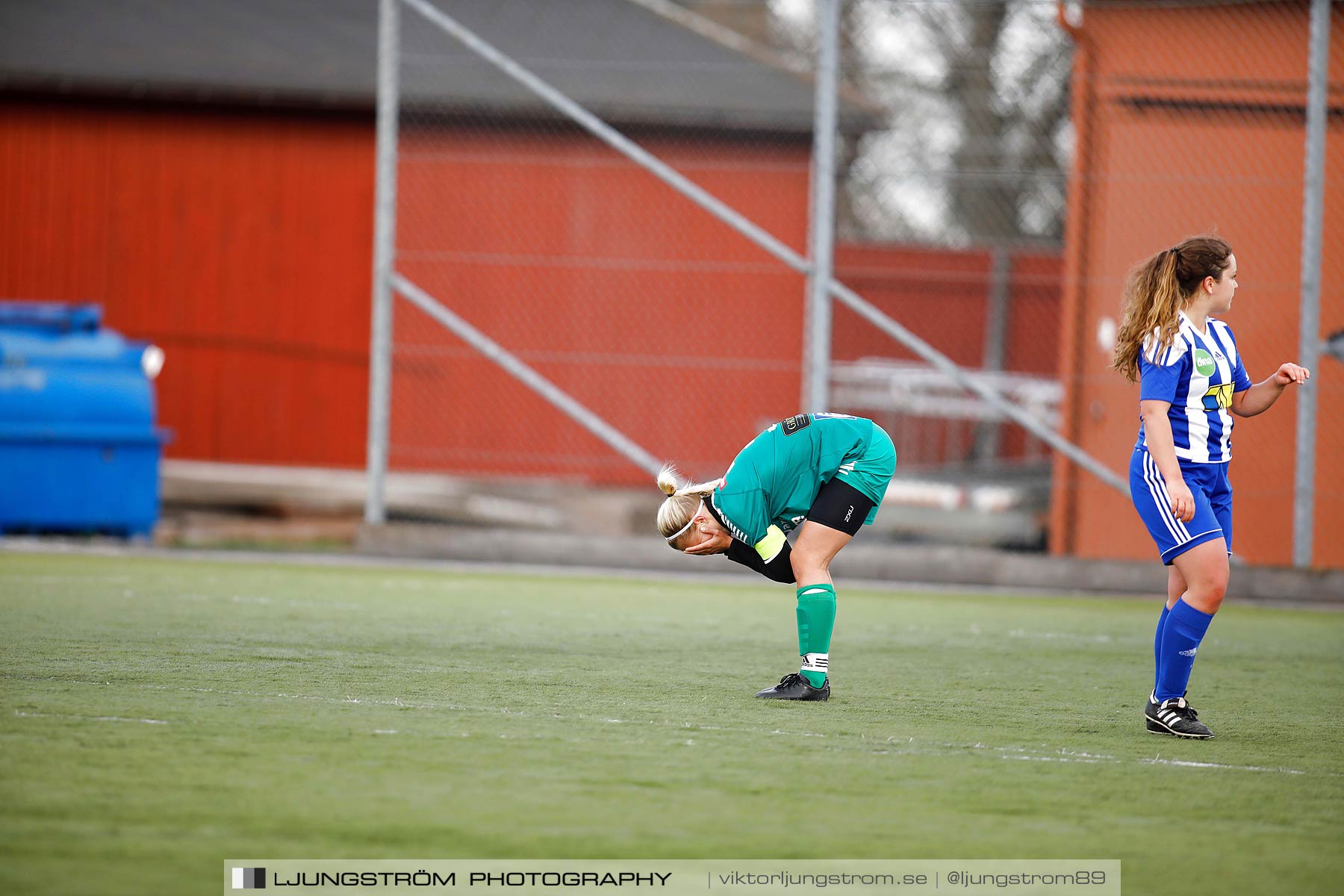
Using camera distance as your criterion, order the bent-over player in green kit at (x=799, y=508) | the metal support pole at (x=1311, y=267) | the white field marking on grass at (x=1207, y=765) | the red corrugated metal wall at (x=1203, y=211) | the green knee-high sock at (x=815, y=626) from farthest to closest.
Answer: the red corrugated metal wall at (x=1203, y=211)
the metal support pole at (x=1311, y=267)
the green knee-high sock at (x=815, y=626)
the bent-over player in green kit at (x=799, y=508)
the white field marking on grass at (x=1207, y=765)

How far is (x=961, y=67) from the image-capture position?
2217 cm

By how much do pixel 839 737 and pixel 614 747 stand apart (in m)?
0.79

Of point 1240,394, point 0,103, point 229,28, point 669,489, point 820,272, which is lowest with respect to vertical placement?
point 669,489

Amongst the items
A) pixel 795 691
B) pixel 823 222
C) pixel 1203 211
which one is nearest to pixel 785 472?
pixel 795 691

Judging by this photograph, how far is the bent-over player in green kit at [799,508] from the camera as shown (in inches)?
228

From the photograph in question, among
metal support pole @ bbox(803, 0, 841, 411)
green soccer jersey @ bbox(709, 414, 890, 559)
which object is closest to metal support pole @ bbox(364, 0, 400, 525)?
metal support pole @ bbox(803, 0, 841, 411)

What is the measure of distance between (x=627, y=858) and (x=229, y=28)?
1715 centimetres

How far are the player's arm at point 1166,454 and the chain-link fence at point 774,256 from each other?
23.6 feet

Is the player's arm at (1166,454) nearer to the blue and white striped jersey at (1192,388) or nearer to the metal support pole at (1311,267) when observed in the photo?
the blue and white striped jersey at (1192,388)

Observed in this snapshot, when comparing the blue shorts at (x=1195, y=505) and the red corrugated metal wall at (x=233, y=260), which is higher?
the red corrugated metal wall at (x=233, y=260)

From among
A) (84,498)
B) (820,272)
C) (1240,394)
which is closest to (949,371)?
(820,272)

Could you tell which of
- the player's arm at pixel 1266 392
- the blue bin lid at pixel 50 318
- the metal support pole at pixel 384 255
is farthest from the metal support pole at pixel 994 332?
the player's arm at pixel 1266 392

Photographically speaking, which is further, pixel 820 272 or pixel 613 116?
pixel 613 116

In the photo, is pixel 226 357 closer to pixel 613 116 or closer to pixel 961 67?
pixel 613 116
